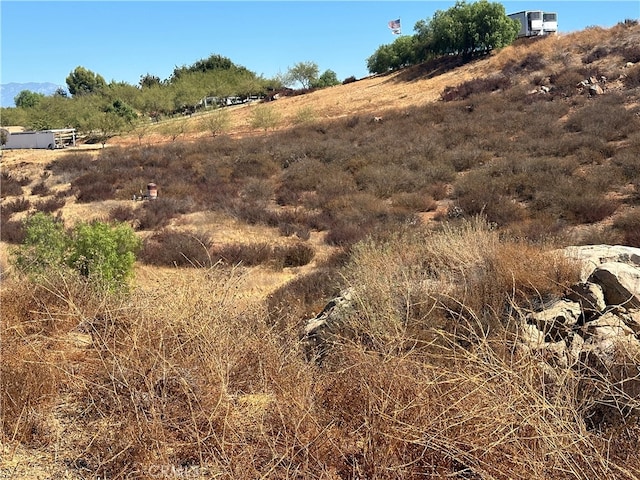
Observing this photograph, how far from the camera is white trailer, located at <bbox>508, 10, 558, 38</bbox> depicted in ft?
147

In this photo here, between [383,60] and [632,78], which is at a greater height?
[383,60]

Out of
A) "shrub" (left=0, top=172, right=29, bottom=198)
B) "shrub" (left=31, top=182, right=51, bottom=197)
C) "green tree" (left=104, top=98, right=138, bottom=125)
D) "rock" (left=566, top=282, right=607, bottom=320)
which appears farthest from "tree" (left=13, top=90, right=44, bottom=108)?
"rock" (left=566, top=282, right=607, bottom=320)

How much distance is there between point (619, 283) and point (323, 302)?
402 centimetres

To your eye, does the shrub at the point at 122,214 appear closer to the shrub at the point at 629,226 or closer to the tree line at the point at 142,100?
the shrub at the point at 629,226

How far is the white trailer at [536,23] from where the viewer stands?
44.9m

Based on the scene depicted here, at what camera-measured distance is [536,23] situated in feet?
148

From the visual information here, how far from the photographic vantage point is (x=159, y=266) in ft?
35.7

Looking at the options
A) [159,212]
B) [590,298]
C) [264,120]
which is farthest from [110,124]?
[590,298]

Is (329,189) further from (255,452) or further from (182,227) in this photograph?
(255,452)

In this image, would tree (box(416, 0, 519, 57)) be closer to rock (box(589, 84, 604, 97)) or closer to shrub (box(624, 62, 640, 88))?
shrub (box(624, 62, 640, 88))

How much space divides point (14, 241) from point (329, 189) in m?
8.67

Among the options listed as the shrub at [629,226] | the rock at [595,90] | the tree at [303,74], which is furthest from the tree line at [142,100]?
the shrub at [629,226]

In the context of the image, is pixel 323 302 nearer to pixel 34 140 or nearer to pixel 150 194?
pixel 150 194

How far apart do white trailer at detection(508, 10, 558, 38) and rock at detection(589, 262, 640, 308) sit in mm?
46668
